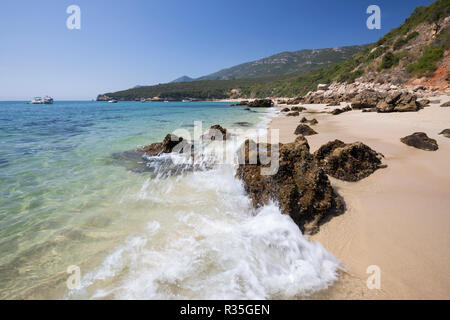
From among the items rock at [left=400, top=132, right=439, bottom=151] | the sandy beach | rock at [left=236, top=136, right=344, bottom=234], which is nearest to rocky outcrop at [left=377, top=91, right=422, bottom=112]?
rock at [left=400, top=132, right=439, bottom=151]

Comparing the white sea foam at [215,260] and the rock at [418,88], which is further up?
the rock at [418,88]

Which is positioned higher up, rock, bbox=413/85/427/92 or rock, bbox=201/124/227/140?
rock, bbox=413/85/427/92

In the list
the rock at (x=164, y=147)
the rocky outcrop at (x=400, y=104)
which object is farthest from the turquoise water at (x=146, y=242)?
the rocky outcrop at (x=400, y=104)

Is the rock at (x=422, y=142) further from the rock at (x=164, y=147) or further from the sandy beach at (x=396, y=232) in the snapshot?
the rock at (x=164, y=147)

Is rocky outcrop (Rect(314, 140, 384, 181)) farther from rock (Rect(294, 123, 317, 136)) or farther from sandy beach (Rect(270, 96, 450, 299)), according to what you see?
rock (Rect(294, 123, 317, 136))

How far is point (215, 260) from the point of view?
8.63 ft

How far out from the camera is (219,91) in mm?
114000

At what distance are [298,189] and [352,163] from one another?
6.75 ft

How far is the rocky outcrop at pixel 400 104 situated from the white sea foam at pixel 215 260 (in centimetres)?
1672

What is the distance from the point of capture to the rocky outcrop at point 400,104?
13633 mm

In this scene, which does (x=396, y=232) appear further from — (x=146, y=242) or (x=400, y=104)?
(x=400, y=104)

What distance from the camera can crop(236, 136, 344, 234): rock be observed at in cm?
321

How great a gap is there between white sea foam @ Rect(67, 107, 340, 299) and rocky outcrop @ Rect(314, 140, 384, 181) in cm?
221
